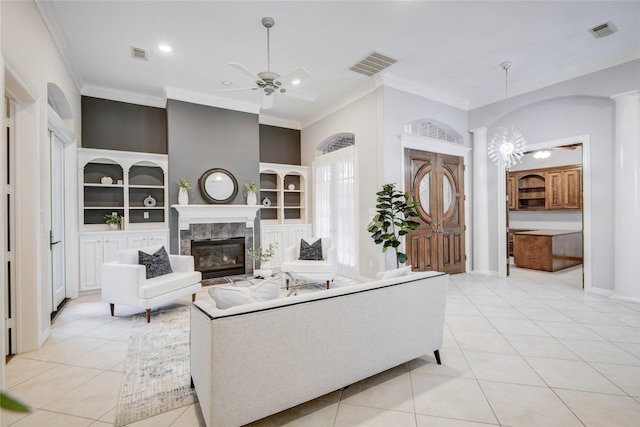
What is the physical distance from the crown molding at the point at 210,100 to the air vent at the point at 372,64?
7.60 ft

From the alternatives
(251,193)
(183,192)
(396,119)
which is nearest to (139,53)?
(183,192)

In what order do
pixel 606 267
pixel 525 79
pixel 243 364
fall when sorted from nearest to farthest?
1. pixel 243 364
2. pixel 606 267
3. pixel 525 79

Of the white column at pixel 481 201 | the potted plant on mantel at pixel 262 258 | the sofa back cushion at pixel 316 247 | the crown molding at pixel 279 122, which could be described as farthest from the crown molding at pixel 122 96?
the white column at pixel 481 201

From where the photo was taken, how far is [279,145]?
7215 millimetres

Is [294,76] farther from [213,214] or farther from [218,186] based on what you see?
[213,214]

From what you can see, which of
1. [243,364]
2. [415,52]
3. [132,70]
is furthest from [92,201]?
[415,52]

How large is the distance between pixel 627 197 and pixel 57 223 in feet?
25.4

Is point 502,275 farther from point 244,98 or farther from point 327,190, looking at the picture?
point 244,98

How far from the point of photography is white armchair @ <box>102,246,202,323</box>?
3475 millimetres

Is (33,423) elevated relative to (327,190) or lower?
lower

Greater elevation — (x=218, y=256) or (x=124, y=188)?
(x=124, y=188)

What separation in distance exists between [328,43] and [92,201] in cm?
456

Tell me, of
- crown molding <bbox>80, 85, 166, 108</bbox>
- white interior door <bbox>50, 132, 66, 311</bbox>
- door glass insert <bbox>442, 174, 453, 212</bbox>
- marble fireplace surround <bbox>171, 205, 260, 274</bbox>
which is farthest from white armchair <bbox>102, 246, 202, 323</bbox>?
door glass insert <bbox>442, 174, 453, 212</bbox>

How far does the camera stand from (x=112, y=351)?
2.85 m
